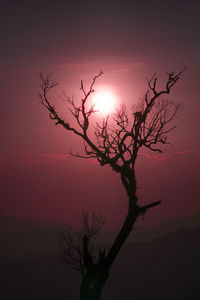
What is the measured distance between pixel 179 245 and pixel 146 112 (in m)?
102

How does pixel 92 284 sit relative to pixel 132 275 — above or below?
above

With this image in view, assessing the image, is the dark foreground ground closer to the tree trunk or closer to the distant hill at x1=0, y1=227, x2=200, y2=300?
the distant hill at x1=0, y1=227, x2=200, y2=300

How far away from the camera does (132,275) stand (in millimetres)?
94062

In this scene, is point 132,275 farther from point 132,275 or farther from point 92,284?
point 92,284

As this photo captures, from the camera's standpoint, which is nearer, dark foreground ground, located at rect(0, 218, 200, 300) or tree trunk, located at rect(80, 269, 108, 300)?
tree trunk, located at rect(80, 269, 108, 300)

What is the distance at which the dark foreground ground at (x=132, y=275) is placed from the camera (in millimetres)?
84250

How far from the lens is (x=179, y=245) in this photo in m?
106

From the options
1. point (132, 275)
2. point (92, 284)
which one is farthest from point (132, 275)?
point (92, 284)

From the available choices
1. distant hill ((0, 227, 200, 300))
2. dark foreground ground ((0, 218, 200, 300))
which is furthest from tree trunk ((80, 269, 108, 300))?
dark foreground ground ((0, 218, 200, 300))

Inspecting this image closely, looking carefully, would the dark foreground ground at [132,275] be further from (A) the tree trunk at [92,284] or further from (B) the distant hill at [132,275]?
(A) the tree trunk at [92,284]

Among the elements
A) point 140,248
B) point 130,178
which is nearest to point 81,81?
point 130,178

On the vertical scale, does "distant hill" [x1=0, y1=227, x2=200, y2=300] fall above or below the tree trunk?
below

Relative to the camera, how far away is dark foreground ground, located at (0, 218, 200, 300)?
276 ft

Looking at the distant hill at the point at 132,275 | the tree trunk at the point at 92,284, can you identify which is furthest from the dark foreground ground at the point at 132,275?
the tree trunk at the point at 92,284
